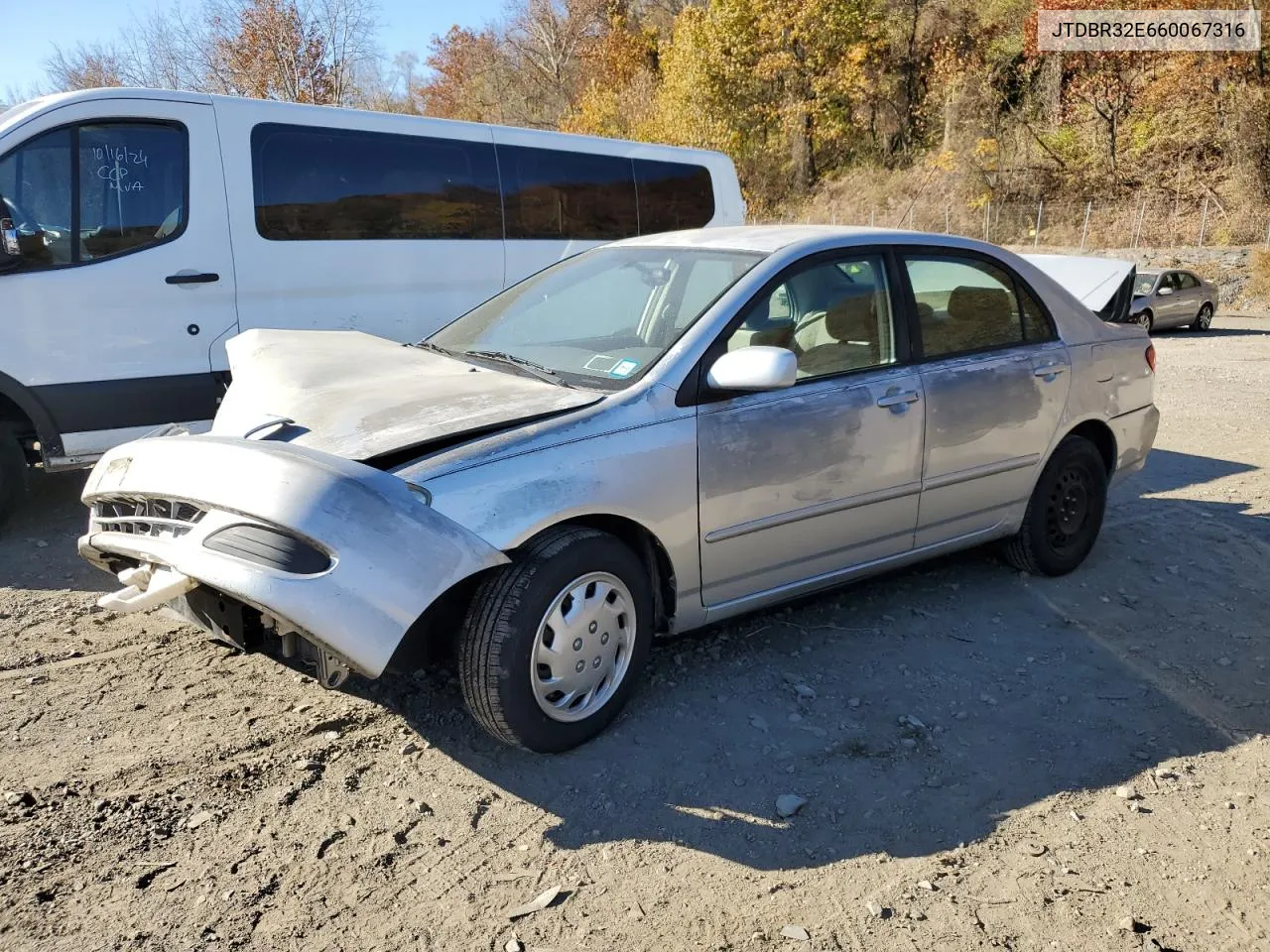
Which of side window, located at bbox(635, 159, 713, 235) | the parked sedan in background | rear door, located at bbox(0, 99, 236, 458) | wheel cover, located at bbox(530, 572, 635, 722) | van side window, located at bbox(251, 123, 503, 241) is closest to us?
wheel cover, located at bbox(530, 572, 635, 722)

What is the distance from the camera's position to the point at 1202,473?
284 inches

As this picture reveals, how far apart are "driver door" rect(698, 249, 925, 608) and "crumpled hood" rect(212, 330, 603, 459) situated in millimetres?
605

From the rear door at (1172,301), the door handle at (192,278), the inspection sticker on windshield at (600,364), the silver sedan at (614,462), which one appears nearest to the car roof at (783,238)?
the silver sedan at (614,462)

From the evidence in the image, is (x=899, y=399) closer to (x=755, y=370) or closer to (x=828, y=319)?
(x=828, y=319)

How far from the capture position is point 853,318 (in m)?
4.14

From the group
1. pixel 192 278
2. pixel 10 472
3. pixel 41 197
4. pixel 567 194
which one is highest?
pixel 567 194

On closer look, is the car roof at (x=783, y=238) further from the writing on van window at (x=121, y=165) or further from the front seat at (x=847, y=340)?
the writing on van window at (x=121, y=165)

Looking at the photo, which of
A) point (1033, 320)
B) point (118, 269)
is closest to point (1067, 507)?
point (1033, 320)

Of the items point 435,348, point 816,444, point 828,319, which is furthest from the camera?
point 435,348

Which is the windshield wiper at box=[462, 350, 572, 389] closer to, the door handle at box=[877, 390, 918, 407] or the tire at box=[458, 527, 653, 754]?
the tire at box=[458, 527, 653, 754]

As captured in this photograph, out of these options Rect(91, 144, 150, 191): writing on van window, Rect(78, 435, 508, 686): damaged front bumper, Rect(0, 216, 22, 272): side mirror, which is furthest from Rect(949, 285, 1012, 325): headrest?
Rect(0, 216, 22, 272): side mirror

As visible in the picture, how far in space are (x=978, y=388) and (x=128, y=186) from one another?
4.59 metres

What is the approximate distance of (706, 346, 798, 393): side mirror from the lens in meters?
3.38

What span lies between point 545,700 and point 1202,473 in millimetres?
5975
